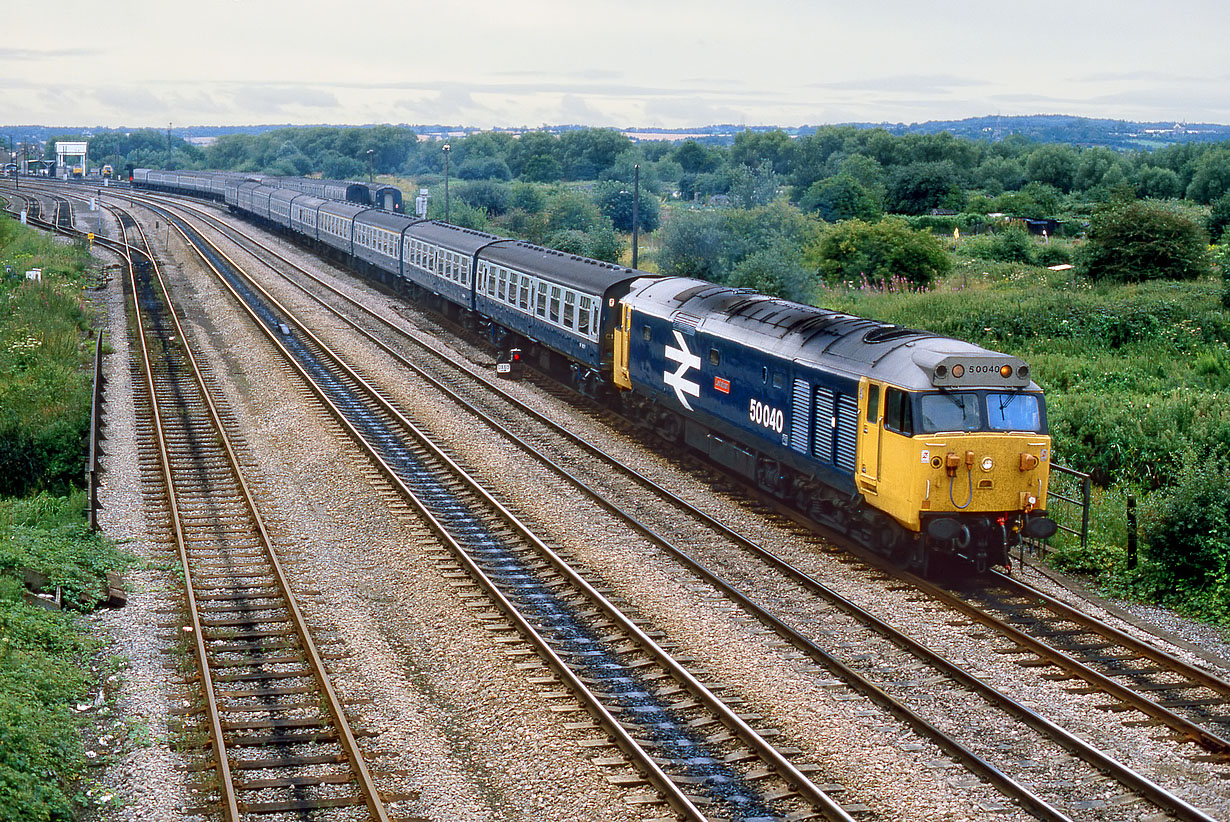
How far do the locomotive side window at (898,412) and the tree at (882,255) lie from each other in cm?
2885

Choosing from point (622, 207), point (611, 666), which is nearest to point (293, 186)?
point (622, 207)

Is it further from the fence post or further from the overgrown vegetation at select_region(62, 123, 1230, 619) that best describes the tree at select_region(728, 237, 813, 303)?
the fence post

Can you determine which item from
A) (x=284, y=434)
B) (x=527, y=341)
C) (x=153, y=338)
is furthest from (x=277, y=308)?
(x=284, y=434)

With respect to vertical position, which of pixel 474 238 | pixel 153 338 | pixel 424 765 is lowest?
pixel 424 765

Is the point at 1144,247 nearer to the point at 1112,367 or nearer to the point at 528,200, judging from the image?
the point at 1112,367

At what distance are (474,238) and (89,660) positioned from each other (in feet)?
87.5

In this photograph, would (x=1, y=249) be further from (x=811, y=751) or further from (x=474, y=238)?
(x=811, y=751)

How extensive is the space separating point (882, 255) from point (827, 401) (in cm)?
3019

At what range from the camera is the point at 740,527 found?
1906 centimetres

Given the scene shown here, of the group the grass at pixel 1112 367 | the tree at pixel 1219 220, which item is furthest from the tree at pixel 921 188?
the grass at pixel 1112 367

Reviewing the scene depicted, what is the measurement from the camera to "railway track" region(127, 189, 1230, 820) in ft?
33.7

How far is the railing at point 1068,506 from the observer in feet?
56.2

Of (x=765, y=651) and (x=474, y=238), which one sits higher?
(x=474, y=238)

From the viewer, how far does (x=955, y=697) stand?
12.6 meters
